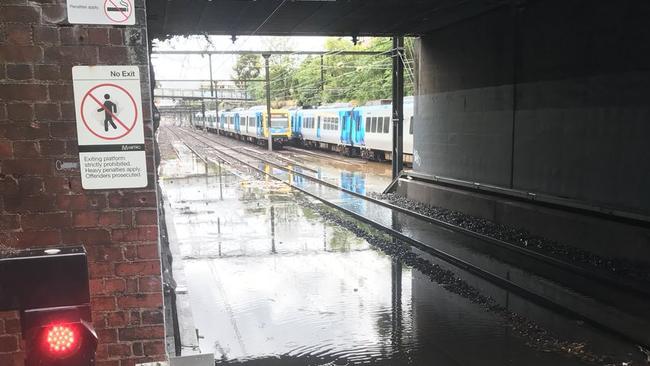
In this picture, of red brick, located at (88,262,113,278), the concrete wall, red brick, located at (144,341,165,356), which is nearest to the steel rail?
the concrete wall

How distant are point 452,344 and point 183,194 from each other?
13.2 metres

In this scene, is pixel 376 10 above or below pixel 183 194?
above

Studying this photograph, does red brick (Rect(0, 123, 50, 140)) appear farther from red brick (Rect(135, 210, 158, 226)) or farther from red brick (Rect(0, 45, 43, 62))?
red brick (Rect(135, 210, 158, 226))

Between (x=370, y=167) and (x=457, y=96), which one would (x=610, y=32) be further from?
(x=370, y=167)

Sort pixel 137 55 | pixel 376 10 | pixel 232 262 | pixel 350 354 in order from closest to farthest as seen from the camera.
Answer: pixel 137 55, pixel 350 354, pixel 232 262, pixel 376 10

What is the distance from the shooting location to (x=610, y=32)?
812 centimetres

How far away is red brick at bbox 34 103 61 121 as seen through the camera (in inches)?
104

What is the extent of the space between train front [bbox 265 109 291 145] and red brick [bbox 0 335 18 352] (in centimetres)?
3732

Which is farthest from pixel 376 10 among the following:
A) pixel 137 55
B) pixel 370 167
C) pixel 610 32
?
pixel 370 167

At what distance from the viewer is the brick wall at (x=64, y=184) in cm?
262

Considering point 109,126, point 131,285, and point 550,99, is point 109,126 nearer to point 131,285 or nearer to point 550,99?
point 131,285

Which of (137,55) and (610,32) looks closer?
(137,55)

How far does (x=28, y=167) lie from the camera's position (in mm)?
2660

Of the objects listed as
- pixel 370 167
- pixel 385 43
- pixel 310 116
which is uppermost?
pixel 385 43
